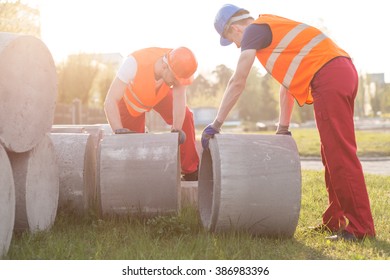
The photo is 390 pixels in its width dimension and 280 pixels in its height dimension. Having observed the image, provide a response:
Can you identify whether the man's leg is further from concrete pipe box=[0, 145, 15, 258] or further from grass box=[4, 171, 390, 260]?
concrete pipe box=[0, 145, 15, 258]

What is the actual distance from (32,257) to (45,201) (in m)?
0.90

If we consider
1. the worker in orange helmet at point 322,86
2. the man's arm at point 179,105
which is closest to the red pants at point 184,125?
the man's arm at point 179,105

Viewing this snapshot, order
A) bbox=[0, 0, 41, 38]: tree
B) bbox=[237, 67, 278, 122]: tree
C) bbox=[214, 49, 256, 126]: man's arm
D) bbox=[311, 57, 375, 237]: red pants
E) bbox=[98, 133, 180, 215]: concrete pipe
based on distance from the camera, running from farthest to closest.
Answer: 1. bbox=[237, 67, 278, 122]: tree
2. bbox=[0, 0, 41, 38]: tree
3. bbox=[98, 133, 180, 215]: concrete pipe
4. bbox=[214, 49, 256, 126]: man's arm
5. bbox=[311, 57, 375, 237]: red pants

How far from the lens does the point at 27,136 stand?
391cm

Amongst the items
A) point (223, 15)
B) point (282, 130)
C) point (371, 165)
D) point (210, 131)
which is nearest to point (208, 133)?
point (210, 131)

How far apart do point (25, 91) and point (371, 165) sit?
10245 mm

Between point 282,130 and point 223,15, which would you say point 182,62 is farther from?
point 282,130

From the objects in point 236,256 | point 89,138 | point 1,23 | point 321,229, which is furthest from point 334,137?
point 1,23

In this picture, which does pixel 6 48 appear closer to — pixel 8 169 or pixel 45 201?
pixel 8 169

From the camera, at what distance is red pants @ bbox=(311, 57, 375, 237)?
408 cm

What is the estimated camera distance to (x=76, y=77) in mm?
28453

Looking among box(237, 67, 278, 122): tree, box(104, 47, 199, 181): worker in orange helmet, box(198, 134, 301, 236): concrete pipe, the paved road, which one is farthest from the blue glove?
box(237, 67, 278, 122): tree

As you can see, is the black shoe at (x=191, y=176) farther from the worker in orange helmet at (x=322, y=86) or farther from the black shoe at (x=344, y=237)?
the black shoe at (x=344, y=237)

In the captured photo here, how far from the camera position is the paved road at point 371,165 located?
36.1ft
